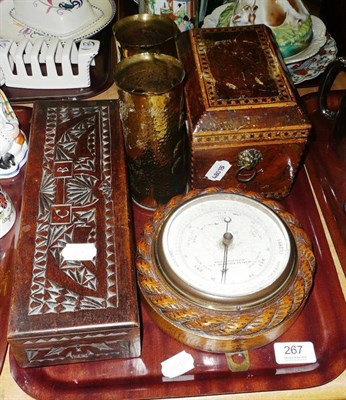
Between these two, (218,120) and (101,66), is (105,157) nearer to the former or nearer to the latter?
(218,120)

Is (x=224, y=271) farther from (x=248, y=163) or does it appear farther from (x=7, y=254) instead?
(x=7, y=254)

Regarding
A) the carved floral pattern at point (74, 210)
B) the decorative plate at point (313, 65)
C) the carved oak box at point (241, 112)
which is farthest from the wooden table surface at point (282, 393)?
the decorative plate at point (313, 65)

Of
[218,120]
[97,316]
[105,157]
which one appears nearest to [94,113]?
[105,157]

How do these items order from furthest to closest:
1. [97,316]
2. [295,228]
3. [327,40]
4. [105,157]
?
[327,40]
[105,157]
[295,228]
[97,316]

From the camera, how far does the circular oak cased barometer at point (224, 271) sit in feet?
2.39

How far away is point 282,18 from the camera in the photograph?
1.13m

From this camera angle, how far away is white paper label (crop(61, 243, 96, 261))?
782 mm

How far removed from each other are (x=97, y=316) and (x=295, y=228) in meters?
0.35

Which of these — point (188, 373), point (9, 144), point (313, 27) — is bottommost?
point (188, 373)

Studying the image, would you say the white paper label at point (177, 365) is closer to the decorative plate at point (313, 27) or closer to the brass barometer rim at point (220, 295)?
the brass barometer rim at point (220, 295)

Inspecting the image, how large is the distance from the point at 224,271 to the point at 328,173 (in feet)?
1.48

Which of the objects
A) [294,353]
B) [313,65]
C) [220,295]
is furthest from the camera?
[313,65]

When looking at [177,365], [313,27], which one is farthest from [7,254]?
[313,27]

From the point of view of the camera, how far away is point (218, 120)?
0.87 metres
